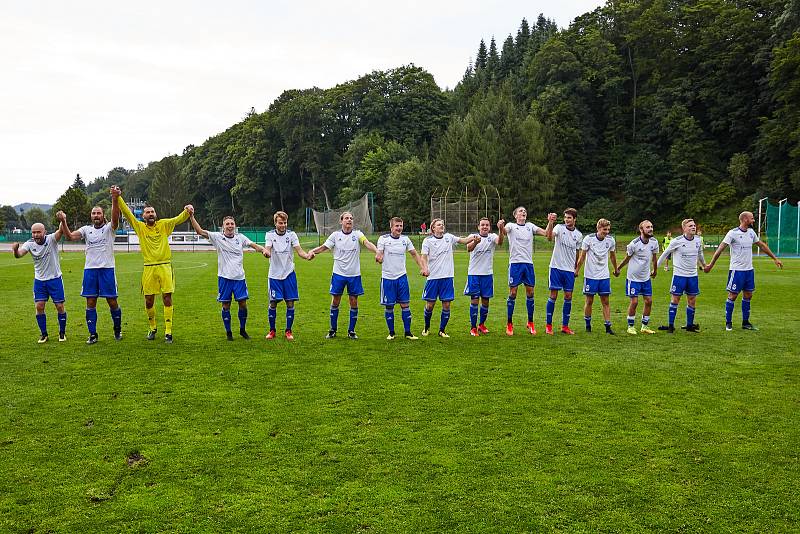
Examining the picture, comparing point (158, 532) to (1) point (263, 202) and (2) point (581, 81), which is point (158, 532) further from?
(1) point (263, 202)

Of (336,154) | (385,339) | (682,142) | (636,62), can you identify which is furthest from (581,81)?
(385,339)

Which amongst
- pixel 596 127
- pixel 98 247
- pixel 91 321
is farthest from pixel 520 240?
pixel 596 127

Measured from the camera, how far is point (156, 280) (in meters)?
10.3

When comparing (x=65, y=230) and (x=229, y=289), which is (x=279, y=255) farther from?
(x=65, y=230)

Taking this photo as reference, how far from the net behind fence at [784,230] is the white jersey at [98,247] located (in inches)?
1472

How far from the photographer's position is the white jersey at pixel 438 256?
35.1ft

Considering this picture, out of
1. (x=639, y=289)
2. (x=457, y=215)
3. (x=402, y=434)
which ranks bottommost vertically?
(x=402, y=434)

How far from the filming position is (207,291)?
61.6 ft

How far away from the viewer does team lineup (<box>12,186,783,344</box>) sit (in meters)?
10.3

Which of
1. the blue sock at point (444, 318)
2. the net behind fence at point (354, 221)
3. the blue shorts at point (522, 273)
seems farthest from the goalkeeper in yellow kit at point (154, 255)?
the net behind fence at point (354, 221)

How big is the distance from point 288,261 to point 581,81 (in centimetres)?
6849

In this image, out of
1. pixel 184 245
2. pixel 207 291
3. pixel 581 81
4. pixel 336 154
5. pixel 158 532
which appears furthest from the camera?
pixel 336 154

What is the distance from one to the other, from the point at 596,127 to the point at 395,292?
2799 inches

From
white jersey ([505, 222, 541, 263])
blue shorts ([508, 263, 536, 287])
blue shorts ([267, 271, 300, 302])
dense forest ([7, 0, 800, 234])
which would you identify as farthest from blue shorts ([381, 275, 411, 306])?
dense forest ([7, 0, 800, 234])
